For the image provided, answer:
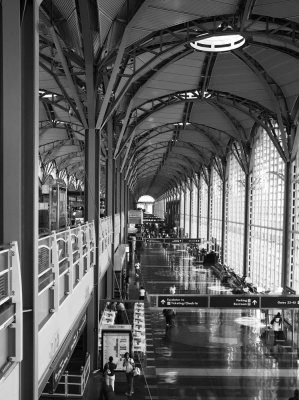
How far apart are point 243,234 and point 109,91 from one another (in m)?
30.2

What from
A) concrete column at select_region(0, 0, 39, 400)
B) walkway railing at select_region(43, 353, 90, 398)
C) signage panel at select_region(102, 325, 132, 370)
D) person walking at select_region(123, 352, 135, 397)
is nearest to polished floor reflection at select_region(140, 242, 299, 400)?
person walking at select_region(123, 352, 135, 397)

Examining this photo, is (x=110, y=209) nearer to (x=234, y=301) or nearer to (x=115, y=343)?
(x=234, y=301)

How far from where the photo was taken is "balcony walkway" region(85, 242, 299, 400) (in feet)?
60.1

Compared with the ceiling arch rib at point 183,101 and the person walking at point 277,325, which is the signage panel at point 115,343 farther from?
the ceiling arch rib at point 183,101

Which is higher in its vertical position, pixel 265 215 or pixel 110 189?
pixel 110 189

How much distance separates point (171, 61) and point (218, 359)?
16.1 metres

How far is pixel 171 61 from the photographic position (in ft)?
85.2

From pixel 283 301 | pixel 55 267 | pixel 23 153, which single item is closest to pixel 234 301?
pixel 283 301

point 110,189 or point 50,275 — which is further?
point 110,189

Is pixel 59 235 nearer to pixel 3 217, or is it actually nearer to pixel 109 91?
pixel 3 217

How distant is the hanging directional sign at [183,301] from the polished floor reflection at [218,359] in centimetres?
294

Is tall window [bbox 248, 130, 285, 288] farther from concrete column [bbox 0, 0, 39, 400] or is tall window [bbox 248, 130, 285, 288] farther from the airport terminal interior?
concrete column [bbox 0, 0, 39, 400]

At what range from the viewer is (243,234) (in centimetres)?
4675

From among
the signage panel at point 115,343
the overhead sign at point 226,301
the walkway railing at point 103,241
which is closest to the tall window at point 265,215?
the overhead sign at point 226,301
